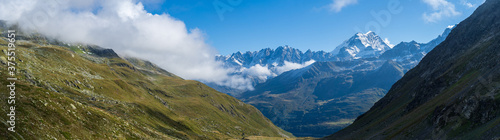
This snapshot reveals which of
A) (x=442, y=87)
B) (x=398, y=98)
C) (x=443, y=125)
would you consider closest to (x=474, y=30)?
(x=398, y=98)

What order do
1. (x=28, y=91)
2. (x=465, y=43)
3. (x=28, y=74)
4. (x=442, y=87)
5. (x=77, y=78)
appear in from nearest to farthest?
(x=28, y=91) < (x=442, y=87) < (x=28, y=74) < (x=77, y=78) < (x=465, y=43)

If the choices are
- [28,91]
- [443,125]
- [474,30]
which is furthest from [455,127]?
[474,30]

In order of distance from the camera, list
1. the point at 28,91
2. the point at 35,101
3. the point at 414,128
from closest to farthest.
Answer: the point at 35,101 → the point at 28,91 → the point at 414,128

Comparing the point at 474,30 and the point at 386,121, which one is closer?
the point at 386,121

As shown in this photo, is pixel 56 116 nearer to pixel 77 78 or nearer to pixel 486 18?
pixel 77 78

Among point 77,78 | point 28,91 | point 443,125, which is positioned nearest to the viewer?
point 28,91

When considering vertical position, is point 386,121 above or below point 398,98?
below

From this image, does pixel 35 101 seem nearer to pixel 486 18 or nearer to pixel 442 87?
pixel 442 87

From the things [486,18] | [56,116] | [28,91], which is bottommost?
[56,116]

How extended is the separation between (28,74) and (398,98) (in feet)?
628

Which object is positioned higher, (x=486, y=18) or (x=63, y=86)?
(x=486, y=18)

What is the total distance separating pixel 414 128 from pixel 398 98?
99.2m

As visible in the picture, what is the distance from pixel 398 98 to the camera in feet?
535

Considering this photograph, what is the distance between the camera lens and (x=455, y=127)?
54.0 metres
